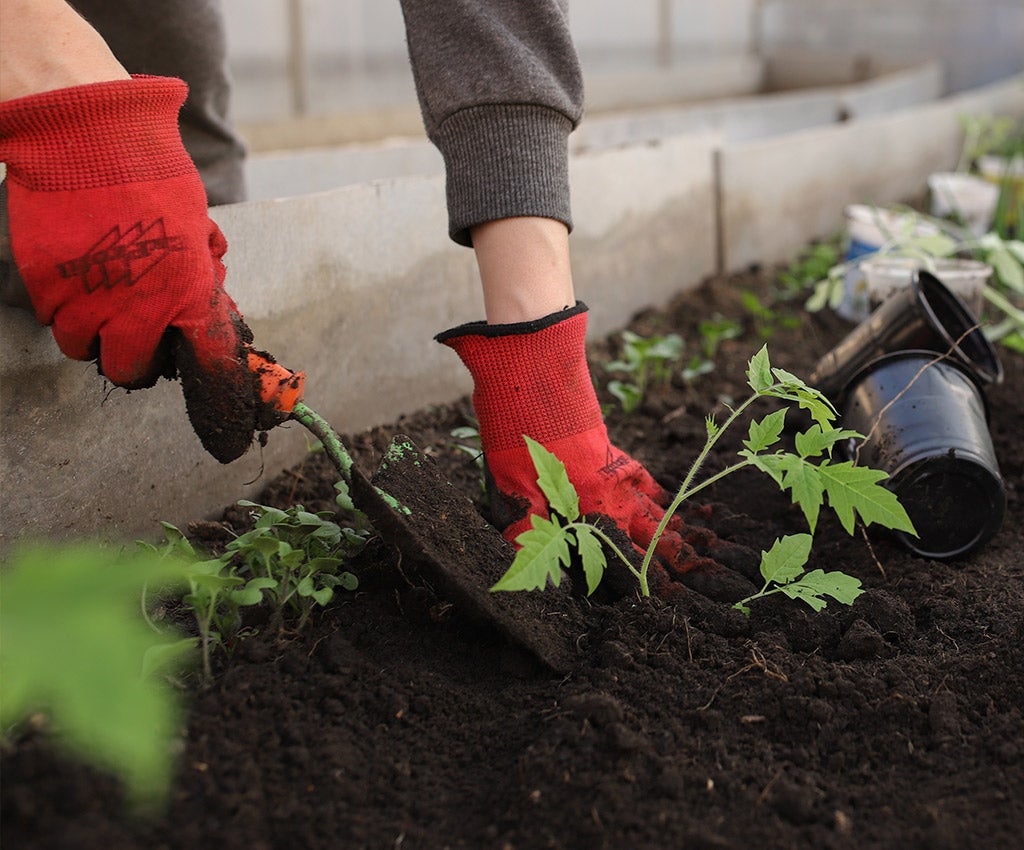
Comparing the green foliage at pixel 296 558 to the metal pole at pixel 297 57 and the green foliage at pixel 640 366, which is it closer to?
the green foliage at pixel 640 366

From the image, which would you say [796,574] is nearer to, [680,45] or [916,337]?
[916,337]

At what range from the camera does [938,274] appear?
2.67 m

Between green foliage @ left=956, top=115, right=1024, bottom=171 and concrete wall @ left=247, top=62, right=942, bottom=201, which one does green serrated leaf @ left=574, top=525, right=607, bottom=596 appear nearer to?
concrete wall @ left=247, top=62, right=942, bottom=201

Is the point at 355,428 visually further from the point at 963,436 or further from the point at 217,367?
the point at 963,436

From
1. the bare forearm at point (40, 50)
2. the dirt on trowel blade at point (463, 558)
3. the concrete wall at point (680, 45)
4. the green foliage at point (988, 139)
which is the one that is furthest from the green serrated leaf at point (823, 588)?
the concrete wall at point (680, 45)

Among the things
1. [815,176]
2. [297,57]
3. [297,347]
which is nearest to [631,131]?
[815,176]

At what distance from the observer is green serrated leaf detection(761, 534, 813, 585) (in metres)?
1.55

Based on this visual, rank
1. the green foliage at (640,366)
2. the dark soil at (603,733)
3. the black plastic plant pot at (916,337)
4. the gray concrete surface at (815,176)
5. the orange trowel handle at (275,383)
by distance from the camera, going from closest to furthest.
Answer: the dark soil at (603,733) → the orange trowel handle at (275,383) → the black plastic plant pot at (916,337) → the green foliage at (640,366) → the gray concrete surface at (815,176)

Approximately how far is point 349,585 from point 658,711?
0.46 metres

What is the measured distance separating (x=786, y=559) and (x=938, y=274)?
1431mm

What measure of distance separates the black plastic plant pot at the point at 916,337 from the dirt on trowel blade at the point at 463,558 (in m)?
0.92

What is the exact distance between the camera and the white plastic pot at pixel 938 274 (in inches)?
106

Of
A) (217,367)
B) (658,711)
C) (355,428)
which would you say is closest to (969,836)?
(658,711)

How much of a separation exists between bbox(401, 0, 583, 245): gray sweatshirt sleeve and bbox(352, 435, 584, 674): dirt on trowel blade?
470mm
